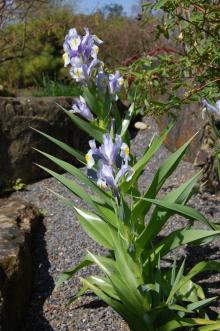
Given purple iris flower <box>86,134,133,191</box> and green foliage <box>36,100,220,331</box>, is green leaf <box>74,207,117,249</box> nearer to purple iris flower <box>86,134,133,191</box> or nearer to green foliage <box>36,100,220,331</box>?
green foliage <box>36,100,220,331</box>

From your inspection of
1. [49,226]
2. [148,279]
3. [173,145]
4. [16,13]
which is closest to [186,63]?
[148,279]

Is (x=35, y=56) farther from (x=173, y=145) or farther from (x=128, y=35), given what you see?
(x=173, y=145)

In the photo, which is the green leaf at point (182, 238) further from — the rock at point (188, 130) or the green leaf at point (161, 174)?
the rock at point (188, 130)

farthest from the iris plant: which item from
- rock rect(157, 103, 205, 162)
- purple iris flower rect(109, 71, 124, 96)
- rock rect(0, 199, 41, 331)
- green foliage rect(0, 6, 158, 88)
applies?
green foliage rect(0, 6, 158, 88)

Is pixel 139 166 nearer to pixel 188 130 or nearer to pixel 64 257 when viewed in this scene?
pixel 64 257

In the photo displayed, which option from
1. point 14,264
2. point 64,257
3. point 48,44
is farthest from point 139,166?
point 48,44
